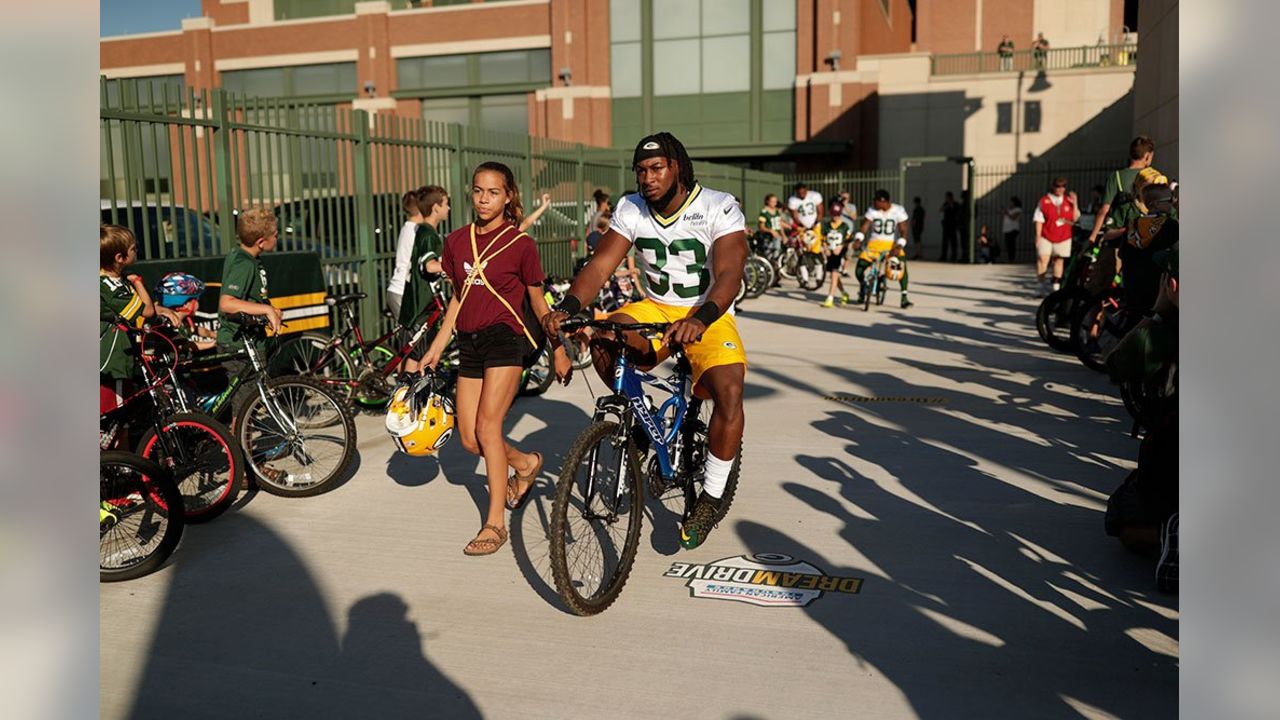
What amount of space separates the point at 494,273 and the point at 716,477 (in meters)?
1.50

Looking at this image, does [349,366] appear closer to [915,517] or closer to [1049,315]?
[915,517]

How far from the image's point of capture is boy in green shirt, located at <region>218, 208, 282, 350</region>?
280 inches

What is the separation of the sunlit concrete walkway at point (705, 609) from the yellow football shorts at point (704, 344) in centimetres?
97

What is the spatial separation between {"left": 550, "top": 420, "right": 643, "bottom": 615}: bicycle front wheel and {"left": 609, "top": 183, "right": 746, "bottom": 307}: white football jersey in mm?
987

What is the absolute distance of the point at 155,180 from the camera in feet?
27.0

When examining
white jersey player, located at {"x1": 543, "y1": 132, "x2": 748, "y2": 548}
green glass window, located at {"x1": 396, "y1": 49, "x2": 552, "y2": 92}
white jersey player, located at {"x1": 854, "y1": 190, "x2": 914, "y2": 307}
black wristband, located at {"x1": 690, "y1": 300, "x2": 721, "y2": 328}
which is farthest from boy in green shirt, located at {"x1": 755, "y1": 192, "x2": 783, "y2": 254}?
green glass window, located at {"x1": 396, "y1": 49, "x2": 552, "y2": 92}

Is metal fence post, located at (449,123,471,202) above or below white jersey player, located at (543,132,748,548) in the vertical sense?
above

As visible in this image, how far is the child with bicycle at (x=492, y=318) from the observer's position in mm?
5578

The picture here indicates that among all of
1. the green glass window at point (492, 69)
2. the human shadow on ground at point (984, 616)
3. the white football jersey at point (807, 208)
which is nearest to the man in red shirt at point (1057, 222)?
the white football jersey at point (807, 208)

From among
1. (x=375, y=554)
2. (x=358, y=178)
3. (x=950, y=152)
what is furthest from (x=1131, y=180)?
(x=950, y=152)

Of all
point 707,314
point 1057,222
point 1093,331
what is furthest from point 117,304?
point 1057,222

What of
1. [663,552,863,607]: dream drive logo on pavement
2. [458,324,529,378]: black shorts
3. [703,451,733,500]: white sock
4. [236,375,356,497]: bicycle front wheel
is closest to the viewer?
[663,552,863,607]: dream drive logo on pavement

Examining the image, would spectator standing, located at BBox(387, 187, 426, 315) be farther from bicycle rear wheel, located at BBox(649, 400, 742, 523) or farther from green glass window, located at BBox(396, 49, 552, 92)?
green glass window, located at BBox(396, 49, 552, 92)

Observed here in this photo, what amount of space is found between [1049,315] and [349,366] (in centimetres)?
764
